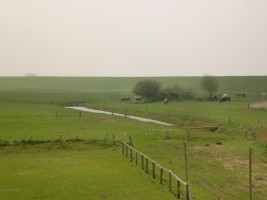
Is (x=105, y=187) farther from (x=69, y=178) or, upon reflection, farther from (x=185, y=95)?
(x=185, y=95)

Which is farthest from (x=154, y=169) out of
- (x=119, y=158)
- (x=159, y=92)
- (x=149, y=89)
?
(x=149, y=89)

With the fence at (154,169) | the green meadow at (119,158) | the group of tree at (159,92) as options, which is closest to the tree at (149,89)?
the group of tree at (159,92)

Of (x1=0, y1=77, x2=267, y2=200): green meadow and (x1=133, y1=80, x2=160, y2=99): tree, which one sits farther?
(x1=133, y1=80, x2=160, y2=99): tree

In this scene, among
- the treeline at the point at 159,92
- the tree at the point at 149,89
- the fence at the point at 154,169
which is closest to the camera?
the fence at the point at 154,169

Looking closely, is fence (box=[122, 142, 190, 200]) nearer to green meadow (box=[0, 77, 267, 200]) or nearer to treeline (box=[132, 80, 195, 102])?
Result: green meadow (box=[0, 77, 267, 200])

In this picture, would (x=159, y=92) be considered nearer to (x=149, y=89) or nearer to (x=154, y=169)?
(x=149, y=89)

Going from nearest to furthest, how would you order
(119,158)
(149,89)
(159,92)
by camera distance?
(119,158)
(159,92)
(149,89)

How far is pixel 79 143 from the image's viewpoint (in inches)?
1941

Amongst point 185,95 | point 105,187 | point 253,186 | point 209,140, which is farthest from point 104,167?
point 185,95

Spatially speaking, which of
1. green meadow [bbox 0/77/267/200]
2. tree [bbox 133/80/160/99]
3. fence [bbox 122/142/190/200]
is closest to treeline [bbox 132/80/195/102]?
tree [bbox 133/80/160/99]

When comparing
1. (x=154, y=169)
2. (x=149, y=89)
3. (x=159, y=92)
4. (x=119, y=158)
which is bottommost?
(x=119, y=158)

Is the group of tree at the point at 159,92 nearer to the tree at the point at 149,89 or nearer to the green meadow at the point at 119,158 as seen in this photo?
the tree at the point at 149,89

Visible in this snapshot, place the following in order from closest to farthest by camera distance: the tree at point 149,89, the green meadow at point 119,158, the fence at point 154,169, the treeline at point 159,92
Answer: the fence at point 154,169 < the green meadow at point 119,158 < the treeline at point 159,92 < the tree at point 149,89

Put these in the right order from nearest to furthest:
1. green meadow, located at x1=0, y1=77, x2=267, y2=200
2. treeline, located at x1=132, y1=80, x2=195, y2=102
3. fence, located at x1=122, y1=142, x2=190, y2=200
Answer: fence, located at x1=122, y1=142, x2=190, y2=200
green meadow, located at x1=0, y1=77, x2=267, y2=200
treeline, located at x1=132, y1=80, x2=195, y2=102
